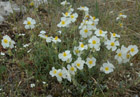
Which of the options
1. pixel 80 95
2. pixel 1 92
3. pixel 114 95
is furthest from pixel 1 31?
pixel 114 95

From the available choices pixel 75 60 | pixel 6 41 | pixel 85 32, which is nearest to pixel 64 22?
pixel 85 32

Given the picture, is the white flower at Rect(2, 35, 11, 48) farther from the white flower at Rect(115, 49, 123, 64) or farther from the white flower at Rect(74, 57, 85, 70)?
the white flower at Rect(115, 49, 123, 64)

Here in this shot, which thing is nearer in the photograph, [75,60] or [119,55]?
[119,55]

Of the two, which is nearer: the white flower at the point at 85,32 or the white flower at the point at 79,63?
the white flower at the point at 79,63

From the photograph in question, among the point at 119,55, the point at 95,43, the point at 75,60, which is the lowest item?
the point at 75,60

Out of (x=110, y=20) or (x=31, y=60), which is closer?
(x=31, y=60)

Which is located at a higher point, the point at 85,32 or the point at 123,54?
the point at 85,32

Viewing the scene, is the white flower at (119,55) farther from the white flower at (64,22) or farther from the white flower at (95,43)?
the white flower at (64,22)

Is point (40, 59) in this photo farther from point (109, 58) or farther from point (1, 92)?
point (109, 58)

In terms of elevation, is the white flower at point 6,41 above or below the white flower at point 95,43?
below

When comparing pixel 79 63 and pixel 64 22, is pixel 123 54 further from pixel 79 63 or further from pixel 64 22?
pixel 64 22

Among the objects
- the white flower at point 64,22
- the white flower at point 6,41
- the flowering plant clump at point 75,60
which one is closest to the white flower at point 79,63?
the flowering plant clump at point 75,60
